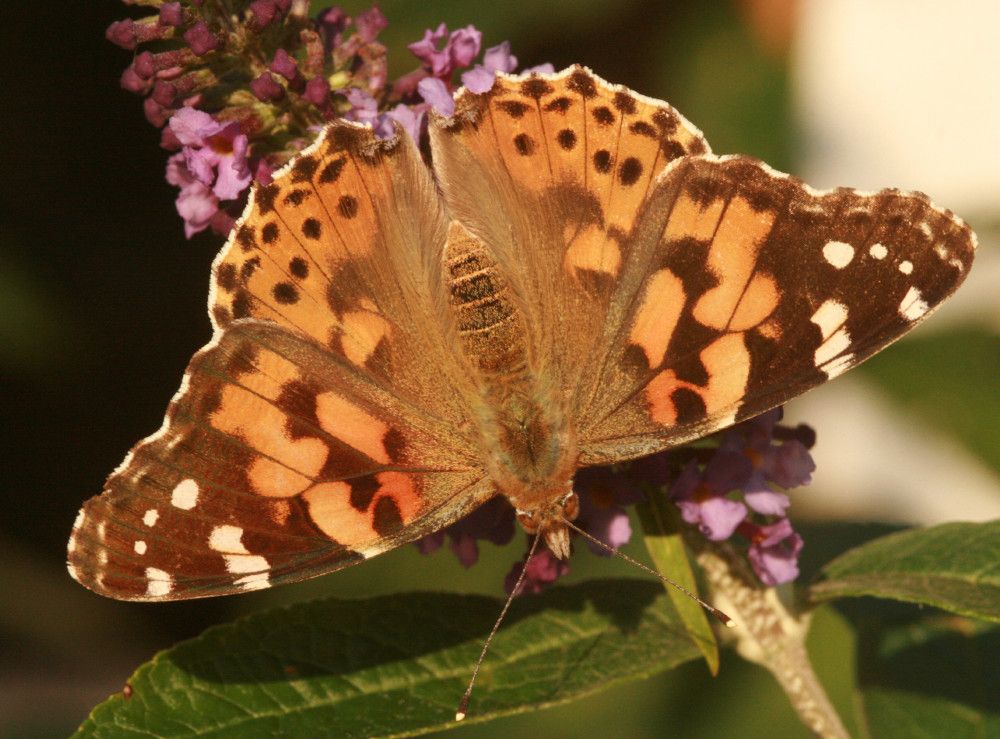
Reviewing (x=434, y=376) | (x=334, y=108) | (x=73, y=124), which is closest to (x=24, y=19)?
(x=73, y=124)

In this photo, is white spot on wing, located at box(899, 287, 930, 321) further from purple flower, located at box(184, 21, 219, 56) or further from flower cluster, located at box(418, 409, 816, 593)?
purple flower, located at box(184, 21, 219, 56)

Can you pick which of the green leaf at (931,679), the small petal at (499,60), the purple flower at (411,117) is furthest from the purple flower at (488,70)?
the green leaf at (931,679)

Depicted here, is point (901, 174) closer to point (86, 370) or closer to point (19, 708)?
point (86, 370)

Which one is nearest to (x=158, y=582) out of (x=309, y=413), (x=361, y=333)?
(x=309, y=413)

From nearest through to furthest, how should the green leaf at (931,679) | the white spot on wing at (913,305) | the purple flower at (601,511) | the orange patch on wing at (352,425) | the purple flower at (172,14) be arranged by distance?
the white spot on wing at (913,305) → the purple flower at (172,14) → the orange patch on wing at (352,425) → the purple flower at (601,511) → the green leaf at (931,679)

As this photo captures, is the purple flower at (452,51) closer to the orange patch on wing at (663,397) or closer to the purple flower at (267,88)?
the purple flower at (267,88)

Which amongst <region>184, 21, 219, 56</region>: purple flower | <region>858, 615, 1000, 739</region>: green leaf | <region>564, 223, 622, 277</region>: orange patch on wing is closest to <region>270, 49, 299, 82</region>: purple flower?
<region>184, 21, 219, 56</region>: purple flower

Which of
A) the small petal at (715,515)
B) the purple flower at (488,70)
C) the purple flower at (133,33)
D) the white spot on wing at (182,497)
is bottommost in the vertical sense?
the small petal at (715,515)
